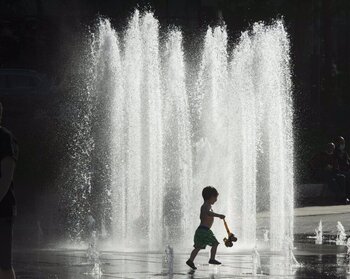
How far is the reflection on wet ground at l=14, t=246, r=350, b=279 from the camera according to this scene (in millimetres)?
11703

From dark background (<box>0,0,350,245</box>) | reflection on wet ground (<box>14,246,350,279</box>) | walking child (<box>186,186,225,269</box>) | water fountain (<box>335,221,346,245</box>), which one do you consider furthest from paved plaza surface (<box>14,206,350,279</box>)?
dark background (<box>0,0,350,245</box>)

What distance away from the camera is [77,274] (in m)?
11.8

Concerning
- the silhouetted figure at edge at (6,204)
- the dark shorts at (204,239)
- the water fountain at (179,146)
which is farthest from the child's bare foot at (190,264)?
the water fountain at (179,146)

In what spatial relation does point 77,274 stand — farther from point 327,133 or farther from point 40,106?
point 327,133

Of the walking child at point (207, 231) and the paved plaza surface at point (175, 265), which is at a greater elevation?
the walking child at point (207, 231)

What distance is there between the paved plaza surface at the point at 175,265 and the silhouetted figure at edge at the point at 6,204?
283cm

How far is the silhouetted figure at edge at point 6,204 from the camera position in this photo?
8.52m

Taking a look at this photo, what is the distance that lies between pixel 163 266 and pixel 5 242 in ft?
13.6

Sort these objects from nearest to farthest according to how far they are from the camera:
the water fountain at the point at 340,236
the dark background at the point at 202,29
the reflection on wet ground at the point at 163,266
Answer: the reflection on wet ground at the point at 163,266, the water fountain at the point at 340,236, the dark background at the point at 202,29

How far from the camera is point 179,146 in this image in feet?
66.7

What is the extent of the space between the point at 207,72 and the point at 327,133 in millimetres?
14749

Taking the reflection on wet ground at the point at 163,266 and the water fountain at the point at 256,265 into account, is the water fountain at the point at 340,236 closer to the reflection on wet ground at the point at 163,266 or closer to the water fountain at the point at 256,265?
the reflection on wet ground at the point at 163,266

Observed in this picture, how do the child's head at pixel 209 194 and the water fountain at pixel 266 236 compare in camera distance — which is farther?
the water fountain at pixel 266 236

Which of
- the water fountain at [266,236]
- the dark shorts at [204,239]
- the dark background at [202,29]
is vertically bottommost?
the dark shorts at [204,239]
